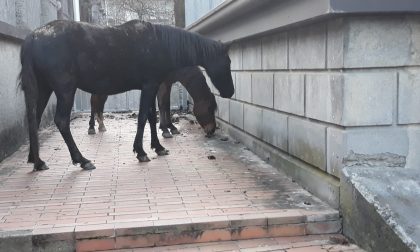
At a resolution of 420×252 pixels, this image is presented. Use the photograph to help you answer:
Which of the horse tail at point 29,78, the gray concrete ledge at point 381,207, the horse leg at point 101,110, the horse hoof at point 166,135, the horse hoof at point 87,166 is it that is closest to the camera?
the gray concrete ledge at point 381,207

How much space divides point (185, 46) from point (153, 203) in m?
2.70

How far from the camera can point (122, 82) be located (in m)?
6.34

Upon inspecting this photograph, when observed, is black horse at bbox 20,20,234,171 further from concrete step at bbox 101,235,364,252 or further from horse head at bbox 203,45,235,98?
concrete step at bbox 101,235,364,252

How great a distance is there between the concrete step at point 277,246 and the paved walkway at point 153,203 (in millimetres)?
53

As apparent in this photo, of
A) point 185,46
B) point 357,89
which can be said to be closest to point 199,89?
point 185,46

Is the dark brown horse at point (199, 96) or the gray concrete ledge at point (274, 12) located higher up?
the gray concrete ledge at point (274, 12)

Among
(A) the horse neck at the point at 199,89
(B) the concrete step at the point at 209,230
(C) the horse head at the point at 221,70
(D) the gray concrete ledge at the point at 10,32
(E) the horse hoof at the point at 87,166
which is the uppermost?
(D) the gray concrete ledge at the point at 10,32

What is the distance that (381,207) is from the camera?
348 cm

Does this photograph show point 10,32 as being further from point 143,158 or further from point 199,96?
point 199,96

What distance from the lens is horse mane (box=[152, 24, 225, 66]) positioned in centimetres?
637

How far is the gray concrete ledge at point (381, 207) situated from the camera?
10.8 feet

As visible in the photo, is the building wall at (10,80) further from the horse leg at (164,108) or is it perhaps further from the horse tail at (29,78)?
the horse leg at (164,108)

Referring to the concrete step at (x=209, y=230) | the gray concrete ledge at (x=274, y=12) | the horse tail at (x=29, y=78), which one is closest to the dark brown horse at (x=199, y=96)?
the gray concrete ledge at (x=274, y=12)

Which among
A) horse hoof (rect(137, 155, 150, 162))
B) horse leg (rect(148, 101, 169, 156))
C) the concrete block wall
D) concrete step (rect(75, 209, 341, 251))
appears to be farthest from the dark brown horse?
concrete step (rect(75, 209, 341, 251))
